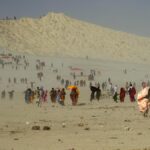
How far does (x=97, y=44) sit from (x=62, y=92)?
90053 mm

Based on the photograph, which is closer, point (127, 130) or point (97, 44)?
point (127, 130)

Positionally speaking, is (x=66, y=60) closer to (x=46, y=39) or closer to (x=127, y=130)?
(x=46, y=39)

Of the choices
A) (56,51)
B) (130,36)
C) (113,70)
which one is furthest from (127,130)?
(130,36)

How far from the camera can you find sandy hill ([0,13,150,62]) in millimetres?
110000

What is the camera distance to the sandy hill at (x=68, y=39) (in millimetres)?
110000

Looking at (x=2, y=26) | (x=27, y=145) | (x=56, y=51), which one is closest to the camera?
(x=27, y=145)

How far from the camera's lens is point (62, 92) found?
31672mm

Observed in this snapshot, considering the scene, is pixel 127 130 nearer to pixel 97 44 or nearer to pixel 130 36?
pixel 97 44

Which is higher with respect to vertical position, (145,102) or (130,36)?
(130,36)

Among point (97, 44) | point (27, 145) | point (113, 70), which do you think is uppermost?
point (97, 44)

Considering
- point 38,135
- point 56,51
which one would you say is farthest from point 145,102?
point 56,51

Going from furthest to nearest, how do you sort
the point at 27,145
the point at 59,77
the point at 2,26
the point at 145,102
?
the point at 2,26, the point at 59,77, the point at 145,102, the point at 27,145

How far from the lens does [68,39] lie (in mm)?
121750

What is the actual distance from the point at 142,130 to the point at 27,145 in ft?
13.8
